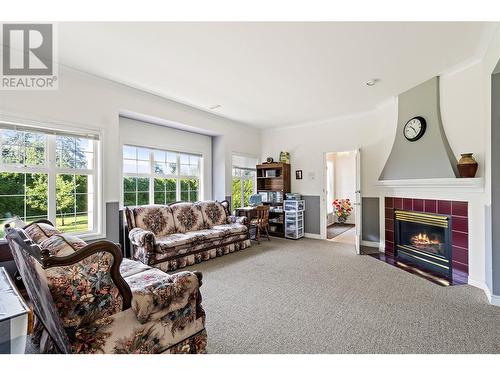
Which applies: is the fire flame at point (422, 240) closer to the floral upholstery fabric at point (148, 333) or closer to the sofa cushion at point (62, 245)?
the floral upholstery fabric at point (148, 333)

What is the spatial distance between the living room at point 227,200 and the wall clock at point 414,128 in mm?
18

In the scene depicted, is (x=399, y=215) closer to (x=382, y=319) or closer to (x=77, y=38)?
(x=382, y=319)

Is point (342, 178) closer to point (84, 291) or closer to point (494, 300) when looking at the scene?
point (494, 300)

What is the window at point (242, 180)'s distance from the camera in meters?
5.95

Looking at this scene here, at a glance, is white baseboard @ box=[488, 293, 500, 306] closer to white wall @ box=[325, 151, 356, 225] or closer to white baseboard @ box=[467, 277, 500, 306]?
white baseboard @ box=[467, 277, 500, 306]

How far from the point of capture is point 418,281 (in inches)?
119

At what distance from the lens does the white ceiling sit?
2254 millimetres

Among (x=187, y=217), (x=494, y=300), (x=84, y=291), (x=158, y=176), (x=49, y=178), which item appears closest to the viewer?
(x=84, y=291)

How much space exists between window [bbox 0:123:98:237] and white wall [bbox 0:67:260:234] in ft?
0.64

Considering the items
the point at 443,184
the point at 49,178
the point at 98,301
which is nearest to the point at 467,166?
the point at 443,184

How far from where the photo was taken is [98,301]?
1287 millimetres

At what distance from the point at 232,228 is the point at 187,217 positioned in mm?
828

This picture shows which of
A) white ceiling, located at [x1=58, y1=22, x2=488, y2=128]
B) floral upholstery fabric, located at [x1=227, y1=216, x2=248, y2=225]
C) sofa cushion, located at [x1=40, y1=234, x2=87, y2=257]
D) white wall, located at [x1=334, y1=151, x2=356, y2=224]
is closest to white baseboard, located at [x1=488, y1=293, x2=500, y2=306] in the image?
white ceiling, located at [x1=58, y1=22, x2=488, y2=128]
